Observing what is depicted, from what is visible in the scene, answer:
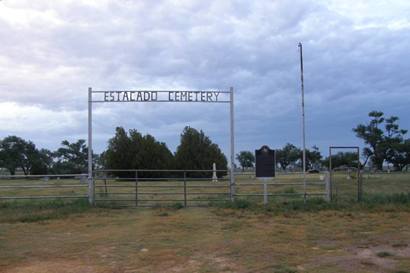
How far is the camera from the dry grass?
8859mm

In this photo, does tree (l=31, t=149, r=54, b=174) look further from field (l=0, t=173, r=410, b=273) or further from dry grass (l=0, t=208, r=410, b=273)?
dry grass (l=0, t=208, r=410, b=273)

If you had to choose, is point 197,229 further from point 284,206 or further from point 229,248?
point 284,206

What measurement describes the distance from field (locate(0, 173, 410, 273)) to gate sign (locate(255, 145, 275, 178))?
1.13 m

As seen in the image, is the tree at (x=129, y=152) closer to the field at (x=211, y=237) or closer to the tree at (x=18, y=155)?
the field at (x=211, y=237)

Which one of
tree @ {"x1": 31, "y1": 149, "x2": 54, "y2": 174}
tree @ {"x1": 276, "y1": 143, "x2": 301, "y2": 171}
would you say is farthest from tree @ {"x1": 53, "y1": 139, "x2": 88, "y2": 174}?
tree @ {"x1": 276, "y1": 143, "x2": 301, "y2": 171}

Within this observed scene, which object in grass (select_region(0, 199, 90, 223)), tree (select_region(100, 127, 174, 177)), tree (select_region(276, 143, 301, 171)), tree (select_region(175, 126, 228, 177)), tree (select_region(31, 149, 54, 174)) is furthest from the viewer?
tree (select_region(276, 143, 301, 171))

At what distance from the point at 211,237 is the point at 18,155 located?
89.9 m

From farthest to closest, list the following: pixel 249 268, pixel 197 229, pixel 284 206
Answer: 1. pixel 284 206
2. pixel 197 229
3. pixel 249 268

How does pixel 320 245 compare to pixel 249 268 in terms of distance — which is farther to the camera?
pixel 320 245

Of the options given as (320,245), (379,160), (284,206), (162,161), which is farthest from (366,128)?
(320,245)

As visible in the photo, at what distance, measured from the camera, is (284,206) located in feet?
60.1

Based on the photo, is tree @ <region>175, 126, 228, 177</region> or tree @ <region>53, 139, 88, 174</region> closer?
tree @ <region>175, 126, 228, 177</region>

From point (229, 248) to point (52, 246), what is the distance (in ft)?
12.1

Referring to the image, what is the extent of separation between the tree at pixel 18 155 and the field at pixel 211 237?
78.7m
